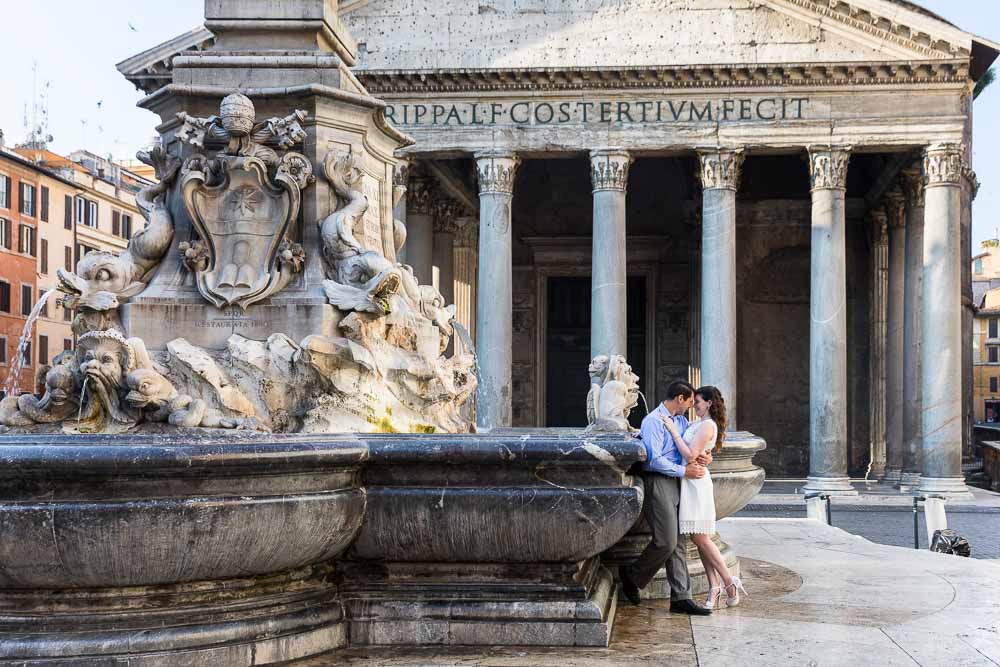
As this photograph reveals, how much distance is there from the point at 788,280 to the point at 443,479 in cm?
3029

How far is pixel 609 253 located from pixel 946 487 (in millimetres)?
8379

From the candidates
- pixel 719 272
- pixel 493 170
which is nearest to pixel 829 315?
pixel 719 272

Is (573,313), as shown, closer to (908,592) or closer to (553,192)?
(553,192)

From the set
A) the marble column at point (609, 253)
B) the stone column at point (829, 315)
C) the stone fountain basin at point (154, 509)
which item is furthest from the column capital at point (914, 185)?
the stone fountain basin at point (154, 509)

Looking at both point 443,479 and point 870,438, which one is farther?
point 870,438

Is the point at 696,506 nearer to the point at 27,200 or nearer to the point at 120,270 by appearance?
the point at 120,270

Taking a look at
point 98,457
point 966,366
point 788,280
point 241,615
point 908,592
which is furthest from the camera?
point 966,366

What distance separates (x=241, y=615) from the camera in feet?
15.0

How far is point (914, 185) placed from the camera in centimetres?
2775

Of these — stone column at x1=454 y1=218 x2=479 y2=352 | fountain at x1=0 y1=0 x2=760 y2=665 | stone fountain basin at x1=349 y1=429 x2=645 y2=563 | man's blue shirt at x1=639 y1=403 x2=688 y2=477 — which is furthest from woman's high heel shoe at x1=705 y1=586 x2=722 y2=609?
stone column at x1=454 y1=218 x2=479 y2=352

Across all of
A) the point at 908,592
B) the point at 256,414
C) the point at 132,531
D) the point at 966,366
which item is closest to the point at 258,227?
the point at 256,414

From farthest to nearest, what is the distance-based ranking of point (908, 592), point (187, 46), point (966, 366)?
point (966, 366), point (187, 46), point (908, 592)

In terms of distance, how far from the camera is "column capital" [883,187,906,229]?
29.8 m

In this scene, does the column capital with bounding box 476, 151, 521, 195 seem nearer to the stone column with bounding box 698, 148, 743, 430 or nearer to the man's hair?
the stone column with bounding box 698, 148, 743, 430
